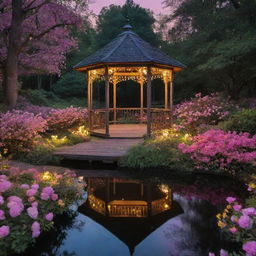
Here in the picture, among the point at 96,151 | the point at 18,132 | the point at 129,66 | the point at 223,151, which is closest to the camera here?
the point at 223,151

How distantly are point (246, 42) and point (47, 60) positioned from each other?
9.94 metres

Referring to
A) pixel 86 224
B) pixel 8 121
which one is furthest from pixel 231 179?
pixel 8 121

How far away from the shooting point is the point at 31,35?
13.8 m

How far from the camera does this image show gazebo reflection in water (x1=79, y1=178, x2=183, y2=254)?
5.26m

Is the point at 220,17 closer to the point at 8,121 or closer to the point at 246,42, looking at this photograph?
the point at 246,42

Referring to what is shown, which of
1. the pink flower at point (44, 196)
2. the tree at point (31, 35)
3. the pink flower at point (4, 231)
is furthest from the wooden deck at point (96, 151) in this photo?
the pink flower at point (4, 231)

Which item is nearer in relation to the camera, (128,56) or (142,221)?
(142,221)

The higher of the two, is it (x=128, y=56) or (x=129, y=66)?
(x=128, y=56)

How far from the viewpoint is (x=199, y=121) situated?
12.3 meters

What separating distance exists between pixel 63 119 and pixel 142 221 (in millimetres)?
8017

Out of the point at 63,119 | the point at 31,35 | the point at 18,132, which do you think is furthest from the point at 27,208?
the point at 31,35

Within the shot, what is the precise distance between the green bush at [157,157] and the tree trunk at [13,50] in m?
6.89

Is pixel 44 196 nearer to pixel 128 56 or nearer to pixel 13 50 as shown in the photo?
pixel 128 56

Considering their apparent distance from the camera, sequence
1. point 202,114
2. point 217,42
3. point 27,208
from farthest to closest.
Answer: point 217,42 < point 202,114 < point 27,208
